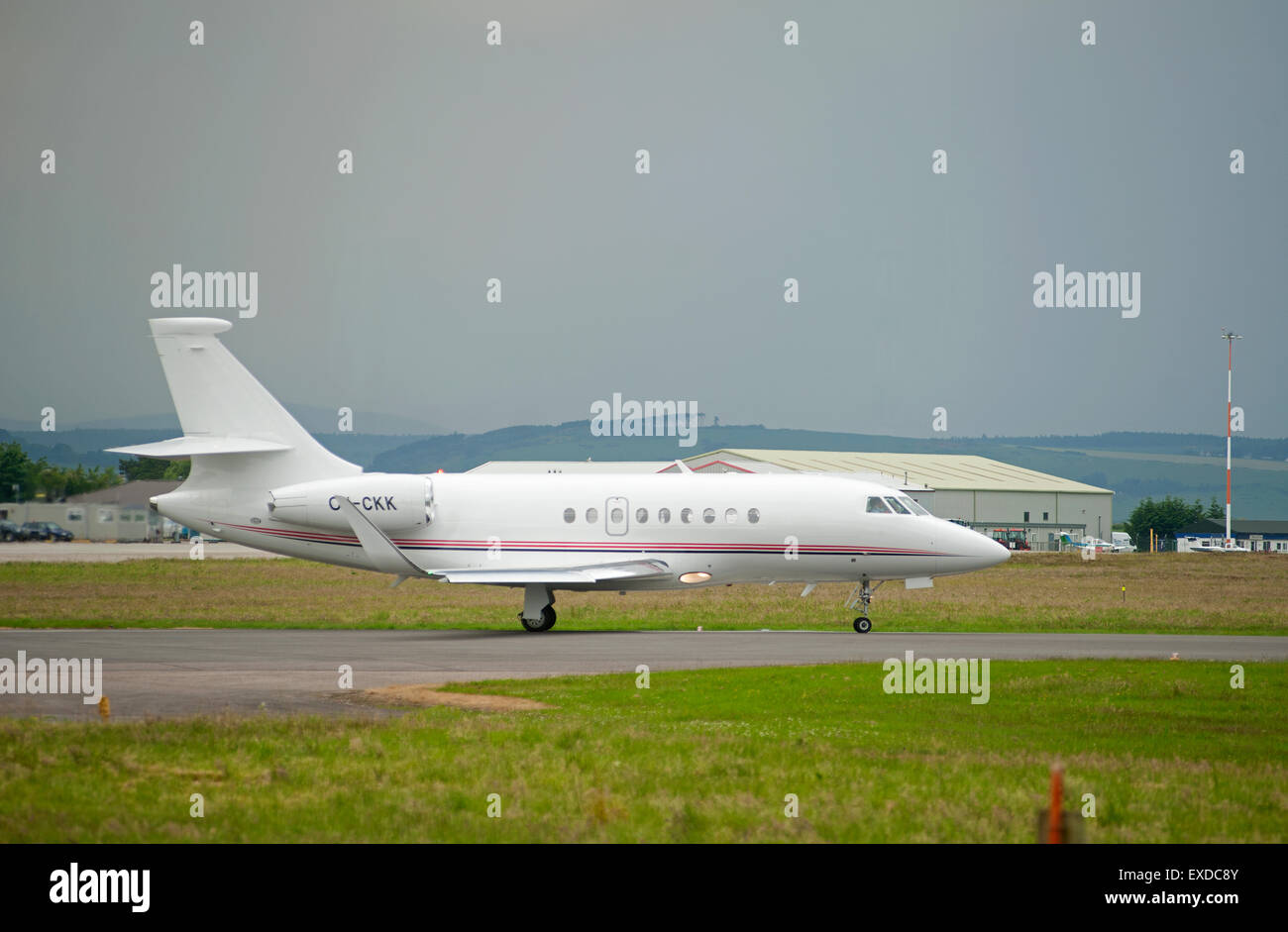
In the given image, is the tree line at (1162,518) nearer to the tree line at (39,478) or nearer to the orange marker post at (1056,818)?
the tree line at (39,478)

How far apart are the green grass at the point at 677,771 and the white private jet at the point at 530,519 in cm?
1370

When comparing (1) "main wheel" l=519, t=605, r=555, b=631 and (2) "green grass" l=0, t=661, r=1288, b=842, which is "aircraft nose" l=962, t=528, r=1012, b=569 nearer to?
(1) "main wheel" l=519, t=605, r=555, b=631

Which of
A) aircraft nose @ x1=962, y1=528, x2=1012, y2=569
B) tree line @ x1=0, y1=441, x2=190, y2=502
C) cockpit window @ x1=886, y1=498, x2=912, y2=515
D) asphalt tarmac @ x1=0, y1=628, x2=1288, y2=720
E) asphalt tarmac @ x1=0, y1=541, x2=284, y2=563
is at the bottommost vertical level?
asphalt tarmac @ x1=0, y1=628, x2=1288, y2=720

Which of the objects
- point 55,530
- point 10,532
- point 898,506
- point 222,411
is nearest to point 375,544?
point 222,411

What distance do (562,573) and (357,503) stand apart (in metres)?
5.37

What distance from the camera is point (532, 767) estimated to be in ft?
43.1

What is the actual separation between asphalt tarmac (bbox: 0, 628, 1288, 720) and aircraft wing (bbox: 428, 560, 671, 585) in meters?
1.32

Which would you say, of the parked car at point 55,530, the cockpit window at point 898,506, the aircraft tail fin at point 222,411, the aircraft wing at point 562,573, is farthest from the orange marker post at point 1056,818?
the parked car at point 55,530

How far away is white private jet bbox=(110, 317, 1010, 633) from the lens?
3272 centimetres

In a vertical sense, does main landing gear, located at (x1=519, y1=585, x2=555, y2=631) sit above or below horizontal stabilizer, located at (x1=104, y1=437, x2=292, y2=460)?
below

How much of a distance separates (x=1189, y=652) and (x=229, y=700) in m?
18.3

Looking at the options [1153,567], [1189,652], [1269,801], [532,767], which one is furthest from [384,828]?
[1153,567]

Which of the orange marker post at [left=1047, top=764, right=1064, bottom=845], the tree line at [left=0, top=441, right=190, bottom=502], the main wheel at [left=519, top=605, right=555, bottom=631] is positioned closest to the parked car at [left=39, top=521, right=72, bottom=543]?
the tree line at [left=0, top=441, right=190, bottom=502]
